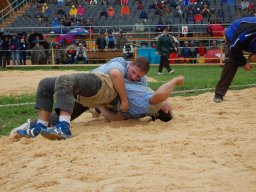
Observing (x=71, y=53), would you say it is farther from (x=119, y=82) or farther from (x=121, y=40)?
(x=119, y=82)

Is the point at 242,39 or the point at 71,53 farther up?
the point at 242,39

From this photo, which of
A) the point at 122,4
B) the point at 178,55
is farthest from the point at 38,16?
the point at 178,55

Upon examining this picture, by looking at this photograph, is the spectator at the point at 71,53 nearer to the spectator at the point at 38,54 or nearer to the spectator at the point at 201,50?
the spectator at the point at 38,54

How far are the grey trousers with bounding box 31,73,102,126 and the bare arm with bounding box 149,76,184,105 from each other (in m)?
0.68

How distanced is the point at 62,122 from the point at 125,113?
1.16 m

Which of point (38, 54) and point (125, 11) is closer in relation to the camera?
point (38, 54)

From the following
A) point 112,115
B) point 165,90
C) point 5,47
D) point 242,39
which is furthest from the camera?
point 5,47

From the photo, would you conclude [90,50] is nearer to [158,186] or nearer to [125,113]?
[125,113]

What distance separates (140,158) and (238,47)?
185 inches

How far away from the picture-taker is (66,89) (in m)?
5.96

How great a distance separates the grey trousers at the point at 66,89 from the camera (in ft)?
19.4

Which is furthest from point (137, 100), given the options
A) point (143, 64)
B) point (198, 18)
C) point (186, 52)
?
point (198, 18)

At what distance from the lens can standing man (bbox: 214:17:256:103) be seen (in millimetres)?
8617

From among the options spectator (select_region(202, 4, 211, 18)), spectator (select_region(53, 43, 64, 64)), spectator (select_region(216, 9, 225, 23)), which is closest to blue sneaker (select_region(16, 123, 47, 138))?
spectator (select_region(53, 43, 64, 64))
